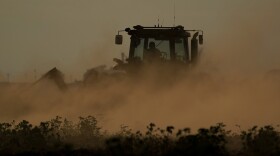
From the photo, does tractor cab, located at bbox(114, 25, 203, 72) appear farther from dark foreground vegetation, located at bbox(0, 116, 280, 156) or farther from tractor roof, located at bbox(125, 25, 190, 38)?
dark foreground vegetation, located at bbox(0, 116, 280, 156)

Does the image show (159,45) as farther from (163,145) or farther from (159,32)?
(163,145)

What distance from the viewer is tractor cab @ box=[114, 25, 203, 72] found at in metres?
18.3

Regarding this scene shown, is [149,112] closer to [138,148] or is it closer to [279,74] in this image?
[279,74]

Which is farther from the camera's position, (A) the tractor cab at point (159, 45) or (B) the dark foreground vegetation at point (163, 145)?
(A) the tractor cab at point (159, 45)

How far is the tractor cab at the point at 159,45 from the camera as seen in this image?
60.1 feet

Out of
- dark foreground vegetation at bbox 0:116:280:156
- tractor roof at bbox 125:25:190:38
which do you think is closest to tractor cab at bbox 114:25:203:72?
tractor roof at bbox 125:25:190:38

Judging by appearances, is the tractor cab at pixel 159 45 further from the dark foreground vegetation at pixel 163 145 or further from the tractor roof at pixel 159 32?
the dark foreground vegetation at pixel 163 145

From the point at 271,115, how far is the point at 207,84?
2.05 meters

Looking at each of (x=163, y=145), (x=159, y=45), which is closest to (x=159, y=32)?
(x=159, y=45)

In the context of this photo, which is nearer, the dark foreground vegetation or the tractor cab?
the dark foreground vegetation

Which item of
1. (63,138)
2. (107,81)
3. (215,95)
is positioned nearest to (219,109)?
(215,95)

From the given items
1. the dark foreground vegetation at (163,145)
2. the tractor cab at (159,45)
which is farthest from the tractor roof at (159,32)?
the dark foreground vegetation at (163,145)

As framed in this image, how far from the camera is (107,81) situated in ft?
60.3

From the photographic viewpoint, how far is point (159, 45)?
18641mm
